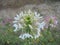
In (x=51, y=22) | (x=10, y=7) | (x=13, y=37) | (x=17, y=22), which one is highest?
(x=17, y=22)

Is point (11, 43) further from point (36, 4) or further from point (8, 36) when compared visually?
point (36, 4)

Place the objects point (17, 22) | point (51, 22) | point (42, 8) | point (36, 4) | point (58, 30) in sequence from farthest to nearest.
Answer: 1. point (36, 4)
2. point (42, 8)
3. point (58, 30)
4. point (51, 22)
5. point (17, 22)

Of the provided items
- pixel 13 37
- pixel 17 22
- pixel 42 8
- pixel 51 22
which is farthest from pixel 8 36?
pixel 42 8

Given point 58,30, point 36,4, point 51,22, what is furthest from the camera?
point 36,4

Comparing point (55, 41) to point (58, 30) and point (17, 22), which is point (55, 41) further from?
point (17, 22)

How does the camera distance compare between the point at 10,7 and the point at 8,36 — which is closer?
the point at 8,36

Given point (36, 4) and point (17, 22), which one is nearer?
point (17, 22)

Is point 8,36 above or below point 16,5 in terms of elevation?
above

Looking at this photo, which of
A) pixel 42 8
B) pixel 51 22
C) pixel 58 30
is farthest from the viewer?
pixel 42 8

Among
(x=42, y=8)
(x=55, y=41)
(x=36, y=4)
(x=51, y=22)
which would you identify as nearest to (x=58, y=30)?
(x=55, y=41)
